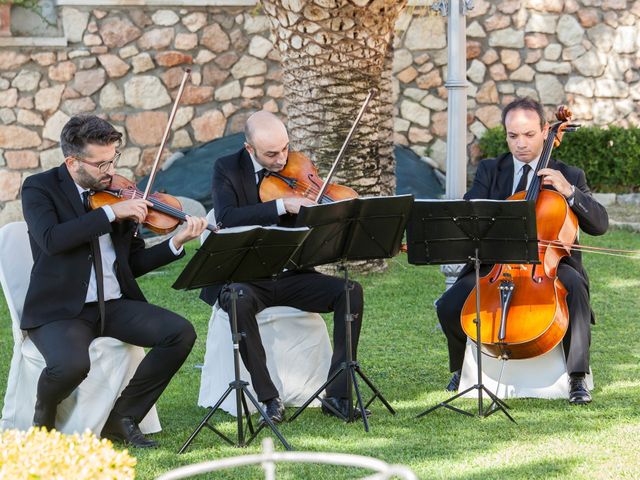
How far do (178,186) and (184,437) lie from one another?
17.5 feet

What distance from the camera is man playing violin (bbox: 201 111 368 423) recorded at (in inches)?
198

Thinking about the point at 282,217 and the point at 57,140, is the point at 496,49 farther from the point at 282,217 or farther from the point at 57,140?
the point at 282,217

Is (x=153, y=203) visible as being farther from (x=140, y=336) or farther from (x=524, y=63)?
(x=524, y=63)

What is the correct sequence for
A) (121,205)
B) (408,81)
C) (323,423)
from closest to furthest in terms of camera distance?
(121,205) → (323,423) → (408,81)

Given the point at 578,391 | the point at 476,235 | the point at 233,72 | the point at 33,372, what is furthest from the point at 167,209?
the point at 233,72

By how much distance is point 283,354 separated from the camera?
5.34 metres

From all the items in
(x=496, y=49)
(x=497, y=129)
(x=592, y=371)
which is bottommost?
(x=592, y=371)

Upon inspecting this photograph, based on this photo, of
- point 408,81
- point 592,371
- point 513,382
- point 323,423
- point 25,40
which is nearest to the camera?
point 323,423

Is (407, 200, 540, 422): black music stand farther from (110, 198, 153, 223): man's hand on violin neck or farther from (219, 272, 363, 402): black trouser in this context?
(110, 198, 153, 223): man's hand on violin neck

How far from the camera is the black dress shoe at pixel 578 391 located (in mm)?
5062

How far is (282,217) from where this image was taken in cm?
519

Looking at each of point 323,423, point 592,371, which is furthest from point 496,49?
point 323,423

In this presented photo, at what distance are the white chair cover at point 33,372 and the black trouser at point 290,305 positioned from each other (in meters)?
0.52

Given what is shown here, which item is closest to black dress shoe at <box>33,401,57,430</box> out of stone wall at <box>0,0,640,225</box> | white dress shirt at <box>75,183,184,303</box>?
white dress shirt at <box>75,183,184,303</box>
